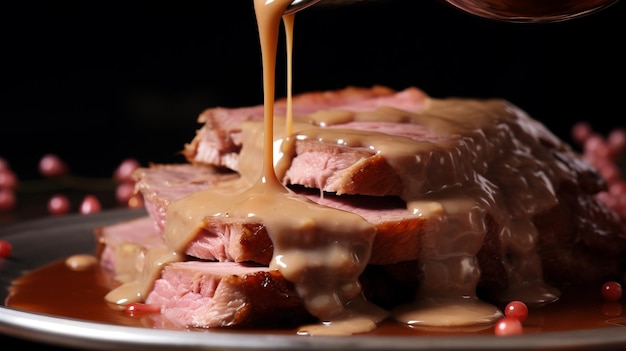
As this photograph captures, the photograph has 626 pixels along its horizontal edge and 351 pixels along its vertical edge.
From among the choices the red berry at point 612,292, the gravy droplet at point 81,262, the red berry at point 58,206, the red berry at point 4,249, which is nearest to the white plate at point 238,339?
the red berry at point 612,292

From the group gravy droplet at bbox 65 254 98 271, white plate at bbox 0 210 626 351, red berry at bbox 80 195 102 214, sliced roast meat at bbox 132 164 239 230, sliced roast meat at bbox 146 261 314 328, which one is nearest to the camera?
white plate at bbox 0 210 626 351

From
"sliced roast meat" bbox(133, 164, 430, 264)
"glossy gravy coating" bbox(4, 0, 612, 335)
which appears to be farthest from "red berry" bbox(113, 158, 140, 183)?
"sliced roast meat" bbox(133, 164, 430, 264)

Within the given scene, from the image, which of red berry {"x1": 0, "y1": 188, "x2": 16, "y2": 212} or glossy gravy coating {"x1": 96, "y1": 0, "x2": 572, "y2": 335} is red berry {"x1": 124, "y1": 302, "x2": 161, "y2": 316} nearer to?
glossy gravy coating {"x1": 96, "y1": 0, "x2": 572, "y2": 335}

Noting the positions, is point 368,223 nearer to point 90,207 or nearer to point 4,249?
point 4,249

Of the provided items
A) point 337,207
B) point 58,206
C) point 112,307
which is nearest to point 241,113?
point 337,207

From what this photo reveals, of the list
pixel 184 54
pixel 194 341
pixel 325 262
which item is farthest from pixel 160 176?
pixel 184 54

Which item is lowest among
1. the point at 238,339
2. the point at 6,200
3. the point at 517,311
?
the point at 6,200

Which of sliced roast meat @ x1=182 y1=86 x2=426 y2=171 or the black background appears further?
the black background
